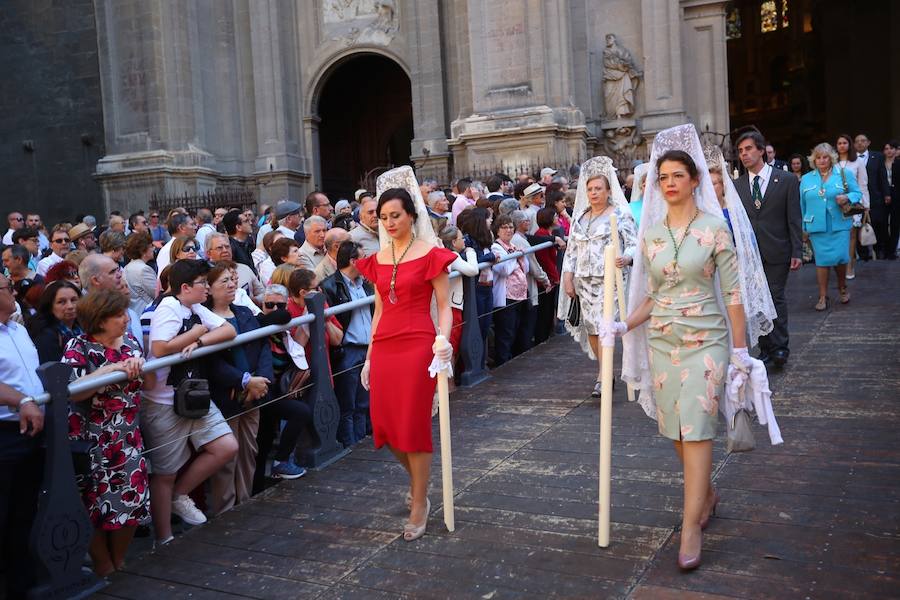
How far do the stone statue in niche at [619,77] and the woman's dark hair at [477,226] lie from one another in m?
11.9

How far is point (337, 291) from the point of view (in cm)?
750

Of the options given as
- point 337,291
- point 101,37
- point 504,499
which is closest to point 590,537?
point 504,499

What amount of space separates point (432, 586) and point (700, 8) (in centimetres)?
1912

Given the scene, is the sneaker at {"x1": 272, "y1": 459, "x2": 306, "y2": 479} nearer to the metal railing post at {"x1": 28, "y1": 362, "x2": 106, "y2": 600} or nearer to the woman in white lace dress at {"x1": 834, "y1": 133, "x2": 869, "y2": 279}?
the metal railing post at {"x1": 28, "y1": 362, "x2": 106, "y2": 600}

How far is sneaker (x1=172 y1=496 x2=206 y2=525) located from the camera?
224 inches

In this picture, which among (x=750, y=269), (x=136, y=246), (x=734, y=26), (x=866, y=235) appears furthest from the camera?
(x=734, y=26)

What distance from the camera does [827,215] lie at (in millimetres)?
10758

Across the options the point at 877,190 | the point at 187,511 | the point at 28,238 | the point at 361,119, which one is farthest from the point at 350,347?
the point at 361,119

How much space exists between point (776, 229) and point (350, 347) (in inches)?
157

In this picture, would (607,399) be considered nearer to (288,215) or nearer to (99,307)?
(99,307)

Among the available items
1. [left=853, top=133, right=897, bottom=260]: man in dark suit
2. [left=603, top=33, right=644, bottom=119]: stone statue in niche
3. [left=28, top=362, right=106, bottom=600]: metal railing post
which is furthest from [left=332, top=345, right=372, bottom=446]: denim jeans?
[left=603, top=33, right=644, bottom=119]: stone statue in niche

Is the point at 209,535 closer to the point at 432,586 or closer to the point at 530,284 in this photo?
the point at 432,586

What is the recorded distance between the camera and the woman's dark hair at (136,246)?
8234 millimetres

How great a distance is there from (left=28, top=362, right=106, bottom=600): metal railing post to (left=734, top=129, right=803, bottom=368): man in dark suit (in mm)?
5935
